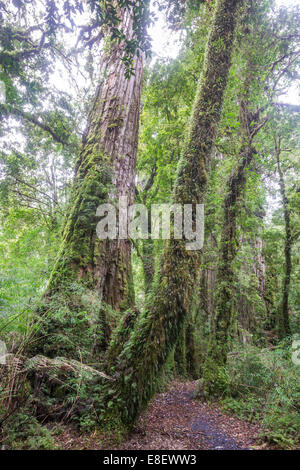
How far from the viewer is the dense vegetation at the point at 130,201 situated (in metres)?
2.51

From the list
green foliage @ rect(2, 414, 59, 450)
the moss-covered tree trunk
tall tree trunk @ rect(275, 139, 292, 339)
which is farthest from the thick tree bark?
tall tree trunk @ rect(275, 139, 292, 339)

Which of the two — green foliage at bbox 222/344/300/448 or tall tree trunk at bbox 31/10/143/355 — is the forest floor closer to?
green foliage at bbox 222/344/300/448

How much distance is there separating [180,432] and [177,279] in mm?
1890

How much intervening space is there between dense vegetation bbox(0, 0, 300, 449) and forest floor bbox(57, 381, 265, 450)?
0.14m

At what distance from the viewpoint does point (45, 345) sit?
2.77m

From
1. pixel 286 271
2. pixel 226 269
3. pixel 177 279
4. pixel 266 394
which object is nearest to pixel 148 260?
pixel 226 269

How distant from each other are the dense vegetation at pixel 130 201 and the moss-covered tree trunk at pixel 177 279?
14mm

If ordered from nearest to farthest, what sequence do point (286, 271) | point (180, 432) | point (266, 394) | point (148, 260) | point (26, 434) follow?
point (26, 434), point (180, 432), point (266, 394), point (148, 260), point (286, 271)

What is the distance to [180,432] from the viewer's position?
2986 millimetres

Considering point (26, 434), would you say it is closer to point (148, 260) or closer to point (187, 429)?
point (187, 429)

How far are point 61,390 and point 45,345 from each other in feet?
1.61

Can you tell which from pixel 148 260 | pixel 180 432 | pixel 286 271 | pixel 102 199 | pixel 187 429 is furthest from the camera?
pixel 286 271

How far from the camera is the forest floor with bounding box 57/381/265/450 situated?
2.22 meters
